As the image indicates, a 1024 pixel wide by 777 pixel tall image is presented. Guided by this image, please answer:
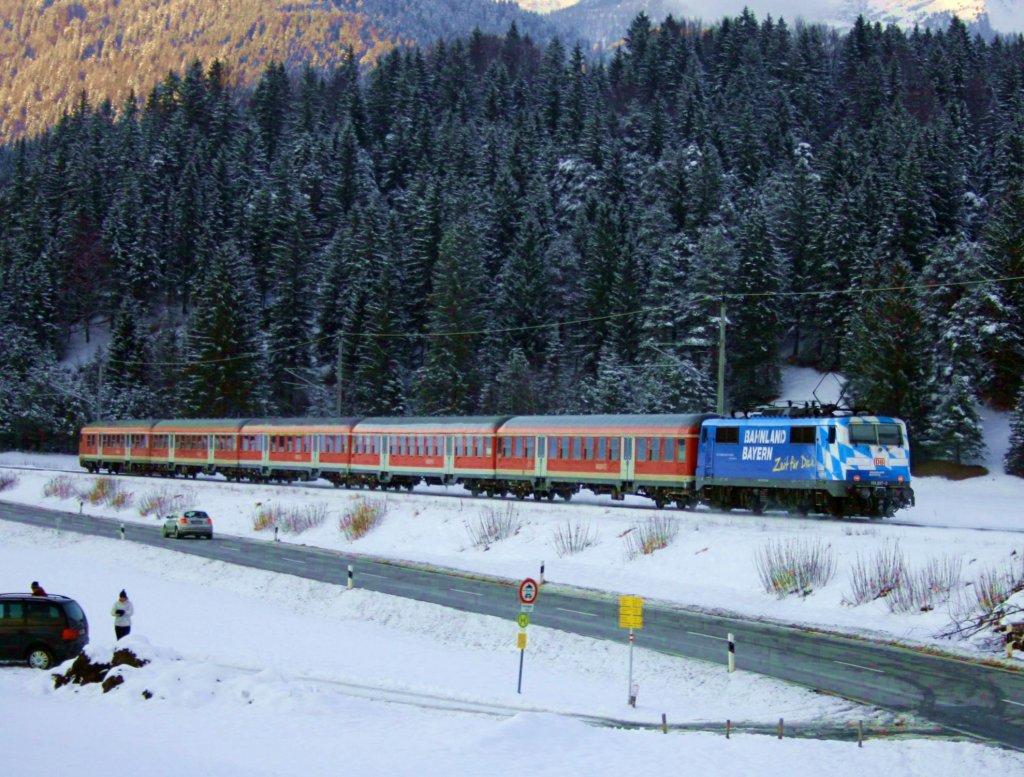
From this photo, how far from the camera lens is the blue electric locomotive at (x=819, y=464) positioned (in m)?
33.8

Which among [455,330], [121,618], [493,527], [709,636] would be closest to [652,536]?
[493,527]

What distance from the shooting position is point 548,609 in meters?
28.0

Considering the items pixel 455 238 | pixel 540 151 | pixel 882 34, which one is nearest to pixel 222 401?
pixel 455 238

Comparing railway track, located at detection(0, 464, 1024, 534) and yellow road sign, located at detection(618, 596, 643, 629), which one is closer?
yellow road sign, located at detection(618, 596, 643, 629)

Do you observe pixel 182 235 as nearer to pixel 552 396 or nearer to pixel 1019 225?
pixel 552 396

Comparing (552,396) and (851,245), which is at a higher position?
(851,245)

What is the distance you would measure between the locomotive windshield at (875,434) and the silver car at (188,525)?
29.7 meters

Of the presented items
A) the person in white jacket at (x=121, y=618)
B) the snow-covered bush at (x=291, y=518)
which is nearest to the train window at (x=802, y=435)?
the person in white jacket at (x=121, y=618)

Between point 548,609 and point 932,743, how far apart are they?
1424 cm

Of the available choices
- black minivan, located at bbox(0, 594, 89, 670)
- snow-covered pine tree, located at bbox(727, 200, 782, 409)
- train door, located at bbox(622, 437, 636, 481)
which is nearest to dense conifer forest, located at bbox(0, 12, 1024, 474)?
snow-covered pine tree, located at bbox(727, 200, 782, 409)

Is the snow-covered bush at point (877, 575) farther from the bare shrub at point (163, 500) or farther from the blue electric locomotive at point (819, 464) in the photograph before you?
the bare shrub at point (163, 500)

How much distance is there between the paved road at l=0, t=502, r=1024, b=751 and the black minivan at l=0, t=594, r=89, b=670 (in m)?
10.0

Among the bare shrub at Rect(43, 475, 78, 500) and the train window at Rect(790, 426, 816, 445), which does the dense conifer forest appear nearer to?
the bare shrub at Rect(43, 475, 78, 500)

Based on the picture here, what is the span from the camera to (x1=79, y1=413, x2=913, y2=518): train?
34250 mm
